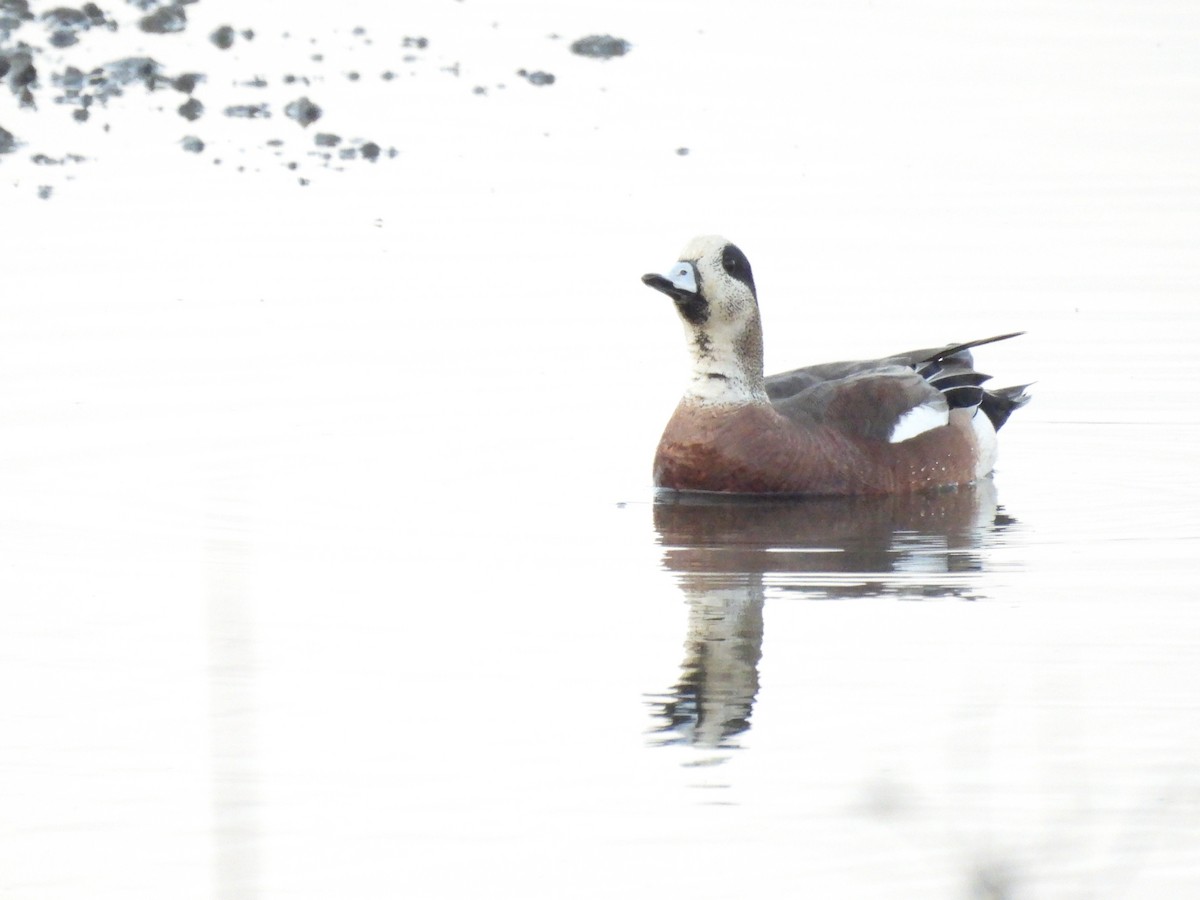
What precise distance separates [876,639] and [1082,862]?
190 centimetres

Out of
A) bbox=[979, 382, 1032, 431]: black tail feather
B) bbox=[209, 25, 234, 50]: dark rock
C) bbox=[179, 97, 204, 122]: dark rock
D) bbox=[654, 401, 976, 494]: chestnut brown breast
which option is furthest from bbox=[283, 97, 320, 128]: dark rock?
bbox=[654, 401, 976, 494]: chestnut brown breast

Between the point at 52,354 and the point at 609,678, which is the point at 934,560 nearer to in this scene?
the point at 609,678

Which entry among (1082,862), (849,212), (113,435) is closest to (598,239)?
A: (849,212)

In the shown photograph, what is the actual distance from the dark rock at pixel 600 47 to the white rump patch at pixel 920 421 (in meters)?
11.7

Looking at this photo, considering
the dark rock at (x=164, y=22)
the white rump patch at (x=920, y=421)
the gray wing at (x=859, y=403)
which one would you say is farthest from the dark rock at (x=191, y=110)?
the white rump patch at (x=920, y=421)

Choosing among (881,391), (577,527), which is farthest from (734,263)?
(577,527)

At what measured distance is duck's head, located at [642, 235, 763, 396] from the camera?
9.89m

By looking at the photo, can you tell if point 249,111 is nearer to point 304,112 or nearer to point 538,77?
point 304,112

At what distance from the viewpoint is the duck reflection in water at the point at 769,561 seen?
21.4 feet

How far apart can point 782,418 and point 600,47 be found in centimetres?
1230

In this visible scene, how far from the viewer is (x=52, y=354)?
1175cm

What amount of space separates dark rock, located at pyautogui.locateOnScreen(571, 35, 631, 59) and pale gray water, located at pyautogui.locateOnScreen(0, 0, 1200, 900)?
2.04 m

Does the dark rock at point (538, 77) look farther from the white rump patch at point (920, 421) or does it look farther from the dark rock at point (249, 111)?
the white rump patch at point (920, 421)

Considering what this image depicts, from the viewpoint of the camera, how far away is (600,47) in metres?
21.5
